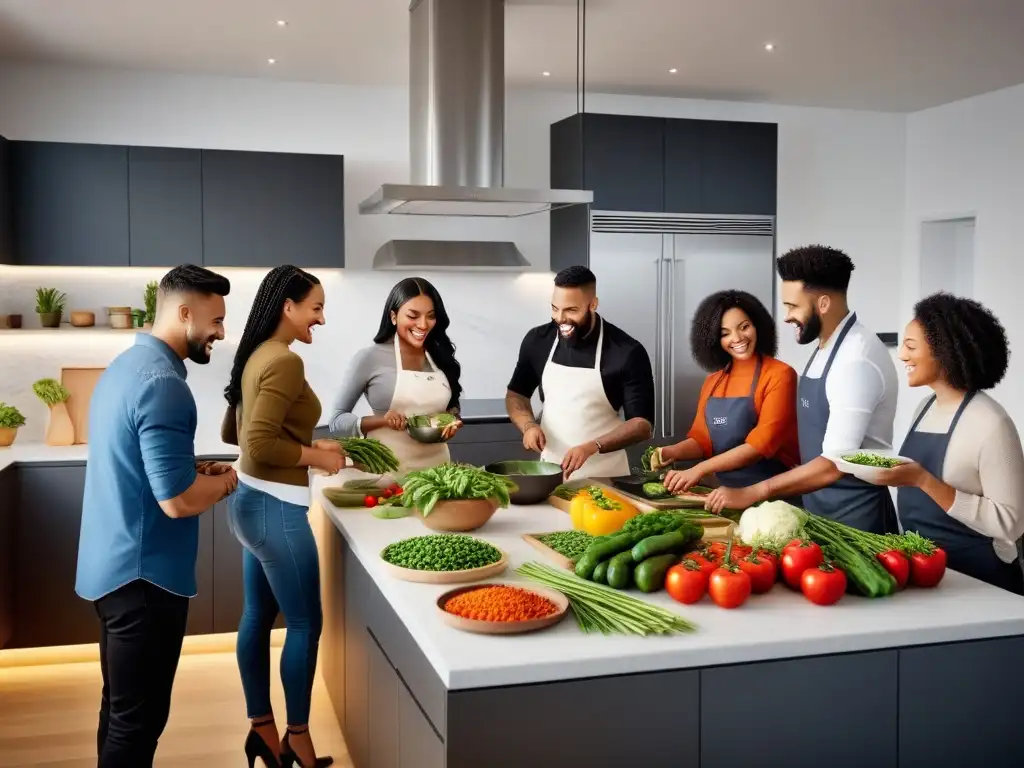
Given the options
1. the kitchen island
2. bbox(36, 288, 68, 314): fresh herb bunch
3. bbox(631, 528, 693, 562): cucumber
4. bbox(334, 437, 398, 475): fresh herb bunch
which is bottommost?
the kitchen island

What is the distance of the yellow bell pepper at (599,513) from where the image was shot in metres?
2.85

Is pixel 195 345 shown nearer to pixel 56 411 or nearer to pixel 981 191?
pixel 56 411

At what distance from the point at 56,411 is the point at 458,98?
265 cm

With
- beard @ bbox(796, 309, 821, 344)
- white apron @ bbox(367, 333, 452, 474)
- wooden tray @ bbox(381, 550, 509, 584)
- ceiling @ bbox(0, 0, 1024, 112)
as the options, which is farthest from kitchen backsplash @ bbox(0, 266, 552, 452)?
wooden tray @ bbox(381, 550, 509, 584)

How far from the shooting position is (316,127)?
6.03 metres

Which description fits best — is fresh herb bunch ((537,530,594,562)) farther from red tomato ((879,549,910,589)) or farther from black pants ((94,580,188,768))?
black pants ((94,580,188,768))

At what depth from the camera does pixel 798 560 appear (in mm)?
2342

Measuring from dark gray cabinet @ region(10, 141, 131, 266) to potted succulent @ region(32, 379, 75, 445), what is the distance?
64 centimetres

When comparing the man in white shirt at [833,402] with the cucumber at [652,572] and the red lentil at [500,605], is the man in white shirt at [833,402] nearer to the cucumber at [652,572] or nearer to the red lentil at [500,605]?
the cucumber at [652,572]

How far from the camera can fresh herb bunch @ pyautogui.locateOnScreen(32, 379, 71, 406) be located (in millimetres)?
5250

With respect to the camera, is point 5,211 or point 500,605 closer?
point 500,605

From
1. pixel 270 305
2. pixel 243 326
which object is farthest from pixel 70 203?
Result: pixel 270 305

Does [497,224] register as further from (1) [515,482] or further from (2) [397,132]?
(1) [515,482]

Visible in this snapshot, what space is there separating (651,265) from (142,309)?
2.95 meters
